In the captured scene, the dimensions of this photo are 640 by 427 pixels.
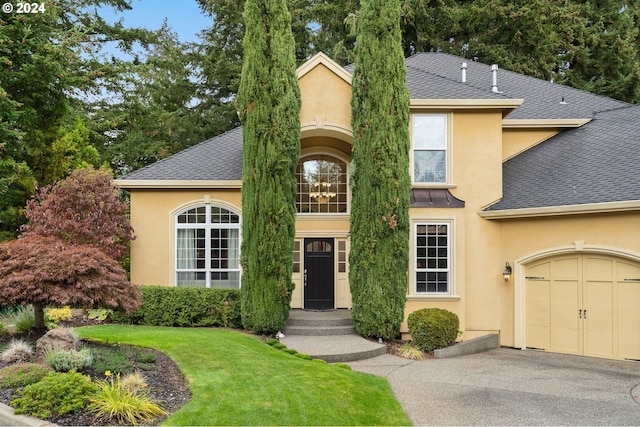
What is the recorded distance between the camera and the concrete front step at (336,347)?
916 cm

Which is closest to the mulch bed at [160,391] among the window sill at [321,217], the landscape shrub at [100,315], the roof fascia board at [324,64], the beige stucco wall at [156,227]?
the landscape shrub at [100,315]

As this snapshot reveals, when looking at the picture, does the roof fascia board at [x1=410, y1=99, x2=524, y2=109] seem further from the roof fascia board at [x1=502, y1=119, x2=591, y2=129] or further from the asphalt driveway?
the asphalt driveway

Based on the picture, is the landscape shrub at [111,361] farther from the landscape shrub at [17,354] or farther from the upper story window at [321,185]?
the upper story window at [321,185]

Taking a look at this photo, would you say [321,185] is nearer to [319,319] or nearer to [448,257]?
[319,319]

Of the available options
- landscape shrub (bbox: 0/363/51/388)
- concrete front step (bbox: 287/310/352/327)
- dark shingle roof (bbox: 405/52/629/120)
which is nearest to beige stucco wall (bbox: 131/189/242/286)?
concrete front step (bbox: 287/310/352/327)

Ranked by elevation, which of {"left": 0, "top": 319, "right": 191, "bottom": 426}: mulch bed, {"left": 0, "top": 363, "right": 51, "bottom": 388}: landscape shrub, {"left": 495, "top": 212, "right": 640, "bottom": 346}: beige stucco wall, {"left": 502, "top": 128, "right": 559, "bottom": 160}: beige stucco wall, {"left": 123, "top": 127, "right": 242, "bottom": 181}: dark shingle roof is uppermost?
{"left": 502, "top": 128, "right": 559, "bottom": 160}: beige stucco wall

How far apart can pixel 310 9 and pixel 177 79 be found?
8326 mm

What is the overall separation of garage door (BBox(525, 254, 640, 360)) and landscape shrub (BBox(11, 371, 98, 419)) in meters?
9.55

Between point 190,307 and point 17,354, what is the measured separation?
15.1ft

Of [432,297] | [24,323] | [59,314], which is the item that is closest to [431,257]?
[432,297]

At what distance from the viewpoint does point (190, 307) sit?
1138 centimetres

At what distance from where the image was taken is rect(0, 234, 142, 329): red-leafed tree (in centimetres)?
701

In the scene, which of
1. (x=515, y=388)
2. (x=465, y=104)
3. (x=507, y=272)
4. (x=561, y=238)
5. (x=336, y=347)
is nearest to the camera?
(x=515, y=388)

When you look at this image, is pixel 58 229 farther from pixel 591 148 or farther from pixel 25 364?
pixel 591 148
